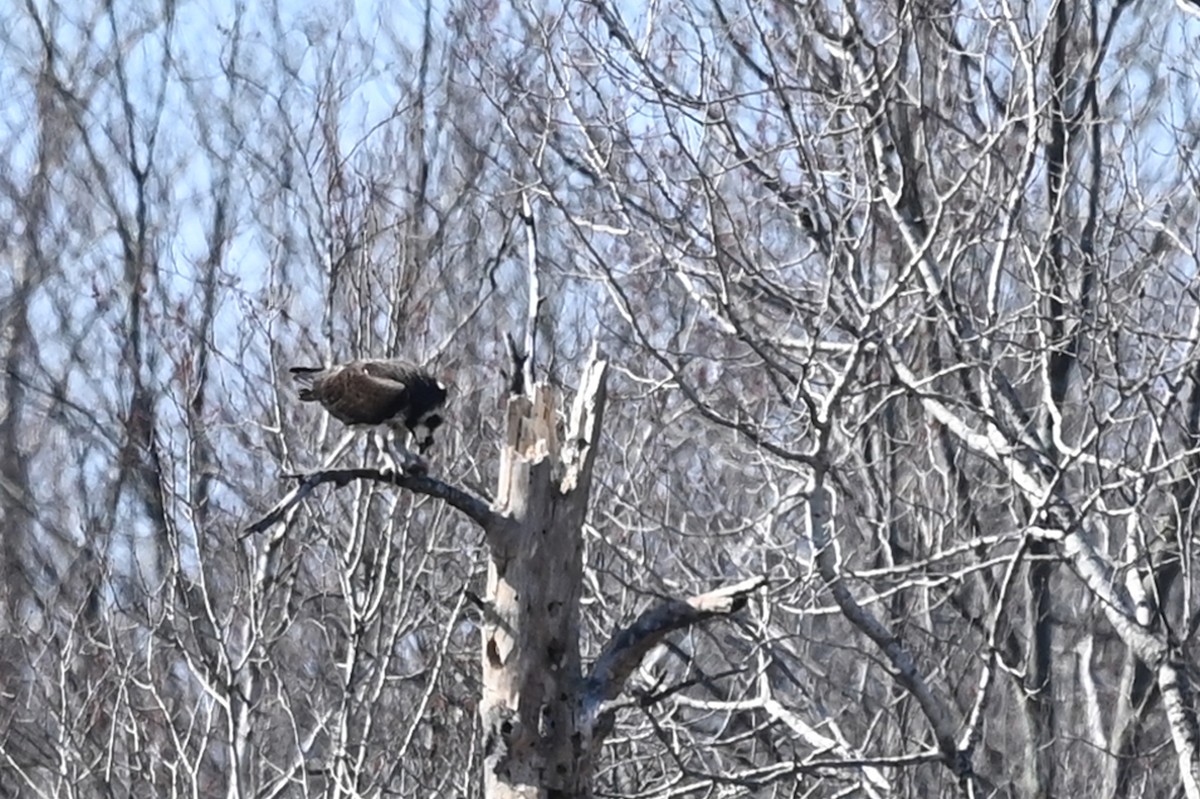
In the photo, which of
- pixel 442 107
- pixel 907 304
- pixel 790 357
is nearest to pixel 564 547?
pixel 790 357

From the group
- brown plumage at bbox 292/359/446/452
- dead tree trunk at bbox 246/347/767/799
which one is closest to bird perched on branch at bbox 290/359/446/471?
brown plumage at bbox 292/359/446/452

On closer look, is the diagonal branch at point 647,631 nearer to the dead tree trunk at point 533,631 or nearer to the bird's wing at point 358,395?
the dead tree trunk at point 533,631

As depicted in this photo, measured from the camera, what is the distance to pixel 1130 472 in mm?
7848

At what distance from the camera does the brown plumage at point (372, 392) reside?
21.1 feet

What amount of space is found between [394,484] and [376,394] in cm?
87

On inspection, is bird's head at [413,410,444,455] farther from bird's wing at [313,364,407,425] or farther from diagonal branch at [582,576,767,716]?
diagonal branch at [582,576,767,716]

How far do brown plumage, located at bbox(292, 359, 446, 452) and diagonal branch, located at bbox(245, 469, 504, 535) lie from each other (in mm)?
749

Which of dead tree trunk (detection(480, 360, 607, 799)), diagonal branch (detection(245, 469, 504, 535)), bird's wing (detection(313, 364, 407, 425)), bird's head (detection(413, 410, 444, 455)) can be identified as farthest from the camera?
bird's head (detection(413, 410, 444, 455))

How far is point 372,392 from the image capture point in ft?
21.1

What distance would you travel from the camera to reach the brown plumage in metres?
6.42

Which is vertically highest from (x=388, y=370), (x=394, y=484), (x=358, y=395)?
(x=388, y=370)

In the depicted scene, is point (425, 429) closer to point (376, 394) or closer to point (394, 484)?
point (376, 394)

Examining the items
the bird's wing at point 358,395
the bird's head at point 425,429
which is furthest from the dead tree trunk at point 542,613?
the bird's head at point 425,429

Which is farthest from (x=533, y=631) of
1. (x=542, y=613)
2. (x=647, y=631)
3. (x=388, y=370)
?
(x=388, y=370)
